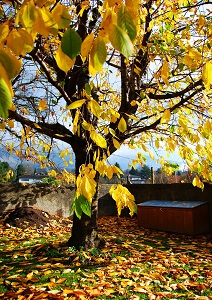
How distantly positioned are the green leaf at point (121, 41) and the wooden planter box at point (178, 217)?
5.47 meters

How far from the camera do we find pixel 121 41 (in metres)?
0.89

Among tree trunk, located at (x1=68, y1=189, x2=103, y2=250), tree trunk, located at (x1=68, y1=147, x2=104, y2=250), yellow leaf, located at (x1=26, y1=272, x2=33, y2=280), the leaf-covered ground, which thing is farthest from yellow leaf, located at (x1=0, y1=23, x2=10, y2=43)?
tree trunk, located at (x1=68, y1=189, x2=103, y2=250)

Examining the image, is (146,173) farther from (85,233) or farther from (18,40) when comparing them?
(18,40)

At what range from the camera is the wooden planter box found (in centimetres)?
591

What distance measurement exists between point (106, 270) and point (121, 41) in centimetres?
297

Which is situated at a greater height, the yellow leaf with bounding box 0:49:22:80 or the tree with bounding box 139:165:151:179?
the tree with bounding box 139:165:151:179

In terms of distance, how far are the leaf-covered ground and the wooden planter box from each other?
2.19 feet

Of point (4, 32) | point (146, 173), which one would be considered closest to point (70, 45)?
point (4, 32)

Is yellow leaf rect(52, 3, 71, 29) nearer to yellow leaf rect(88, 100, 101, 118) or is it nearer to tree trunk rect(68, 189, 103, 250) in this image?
yellow leaf rect(88, 100, 101, 118)

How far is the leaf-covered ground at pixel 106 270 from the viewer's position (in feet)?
8.73

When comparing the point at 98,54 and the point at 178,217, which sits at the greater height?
the point at 98,54

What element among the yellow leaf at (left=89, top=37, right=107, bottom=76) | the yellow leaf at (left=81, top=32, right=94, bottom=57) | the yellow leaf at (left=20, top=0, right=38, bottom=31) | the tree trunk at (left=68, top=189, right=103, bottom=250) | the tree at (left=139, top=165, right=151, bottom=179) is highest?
the tree at (left=139, top=165, right=151, bottom=179)

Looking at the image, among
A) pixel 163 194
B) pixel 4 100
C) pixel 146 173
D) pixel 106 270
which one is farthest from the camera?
pixel 146 173

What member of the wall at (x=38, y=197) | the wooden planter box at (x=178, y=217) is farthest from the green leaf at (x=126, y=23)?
the wall at (x=38, y=197)
